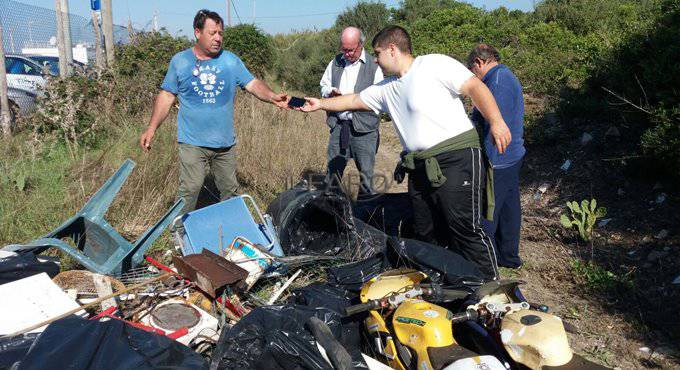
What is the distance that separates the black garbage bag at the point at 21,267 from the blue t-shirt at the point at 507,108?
10.1ft

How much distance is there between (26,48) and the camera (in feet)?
33.5

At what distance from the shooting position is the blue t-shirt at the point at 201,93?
4516 millimetres

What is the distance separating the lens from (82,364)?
7.22 ft

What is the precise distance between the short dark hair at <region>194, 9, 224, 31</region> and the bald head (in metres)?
1.33

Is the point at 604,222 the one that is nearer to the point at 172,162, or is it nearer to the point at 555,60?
the point at 172,162

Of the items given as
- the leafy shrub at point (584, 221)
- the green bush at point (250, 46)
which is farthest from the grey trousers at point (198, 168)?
the green bush at point (250, 46)

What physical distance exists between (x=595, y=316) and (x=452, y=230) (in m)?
1.14

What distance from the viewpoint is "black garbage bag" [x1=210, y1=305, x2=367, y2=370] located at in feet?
8.19

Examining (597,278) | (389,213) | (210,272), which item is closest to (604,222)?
(597,278)

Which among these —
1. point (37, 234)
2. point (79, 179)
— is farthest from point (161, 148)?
point (37, 234)

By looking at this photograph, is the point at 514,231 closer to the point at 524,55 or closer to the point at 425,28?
the point at 524,55

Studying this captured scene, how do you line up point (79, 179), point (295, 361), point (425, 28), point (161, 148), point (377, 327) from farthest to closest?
1. point (425, 28)
2. point (161, 148)
3. point (79, 179)
4. point (377, 327)
5. point (295, 361)

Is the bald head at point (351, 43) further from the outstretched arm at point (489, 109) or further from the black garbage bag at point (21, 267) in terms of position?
the black garbage bag at point (21, 267)

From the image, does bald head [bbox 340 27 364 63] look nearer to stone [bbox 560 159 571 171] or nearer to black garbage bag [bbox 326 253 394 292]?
black garbage bag [bbox 326 253 394 292]
